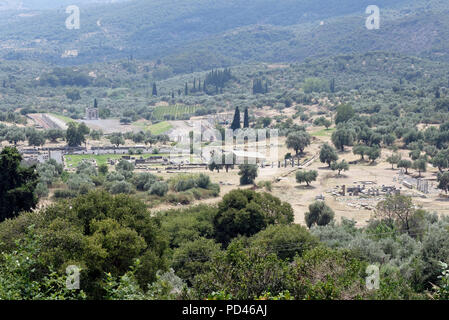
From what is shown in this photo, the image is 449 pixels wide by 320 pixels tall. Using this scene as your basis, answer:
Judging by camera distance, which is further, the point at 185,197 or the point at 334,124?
the point at 334,124

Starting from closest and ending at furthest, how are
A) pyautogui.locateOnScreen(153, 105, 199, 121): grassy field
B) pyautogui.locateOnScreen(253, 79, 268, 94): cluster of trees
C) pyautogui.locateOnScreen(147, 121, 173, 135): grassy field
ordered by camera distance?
pyautogui.locateOnScreen(147, 121, 173, 135): grassy field < pyautogui.locateOnScreen(153, 105, 199, 121): grassy field < pyautogui.locateOnScreen(253, 79, 268, 94): cluster of trees

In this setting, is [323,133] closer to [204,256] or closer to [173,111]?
[173,111]

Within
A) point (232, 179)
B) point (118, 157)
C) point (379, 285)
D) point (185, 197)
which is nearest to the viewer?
point (379, 285)

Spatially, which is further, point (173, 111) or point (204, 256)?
point (173, 111)

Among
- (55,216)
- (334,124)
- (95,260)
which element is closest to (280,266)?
(95,260)

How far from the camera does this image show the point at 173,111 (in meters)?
108

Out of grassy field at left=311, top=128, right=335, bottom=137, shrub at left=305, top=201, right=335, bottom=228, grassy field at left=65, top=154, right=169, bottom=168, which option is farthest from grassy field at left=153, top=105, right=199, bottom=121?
shrub at left=305, top=201, right=335, bottom=228

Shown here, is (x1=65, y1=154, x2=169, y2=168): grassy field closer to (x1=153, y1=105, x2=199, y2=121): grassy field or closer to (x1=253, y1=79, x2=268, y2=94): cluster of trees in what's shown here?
(x1=153, y1=105, x2=199, y2=121): grassy field

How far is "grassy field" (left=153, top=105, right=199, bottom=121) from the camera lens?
101 metres

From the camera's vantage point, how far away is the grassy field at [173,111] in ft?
333

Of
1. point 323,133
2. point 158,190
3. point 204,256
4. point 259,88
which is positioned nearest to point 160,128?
point 323,133

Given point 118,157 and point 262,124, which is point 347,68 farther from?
Answer: point 118,157

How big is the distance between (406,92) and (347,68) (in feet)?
146

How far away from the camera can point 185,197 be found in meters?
38.5
